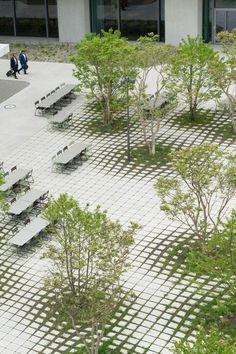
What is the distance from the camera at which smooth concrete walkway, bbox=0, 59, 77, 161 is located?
32.3 metres

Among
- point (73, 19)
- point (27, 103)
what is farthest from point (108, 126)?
point (73, 19)

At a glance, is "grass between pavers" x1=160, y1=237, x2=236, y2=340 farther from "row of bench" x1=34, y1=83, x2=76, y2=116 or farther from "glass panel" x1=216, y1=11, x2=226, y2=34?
"glass panel" x1=216, y1=11, x2=226, y2=34

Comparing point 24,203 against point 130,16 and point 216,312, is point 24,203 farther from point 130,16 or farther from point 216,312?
point 130,16

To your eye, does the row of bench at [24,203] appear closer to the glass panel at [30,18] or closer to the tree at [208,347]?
the tree at [208,347]

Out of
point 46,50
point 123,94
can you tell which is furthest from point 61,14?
point 123,94

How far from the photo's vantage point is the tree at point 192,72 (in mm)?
30750

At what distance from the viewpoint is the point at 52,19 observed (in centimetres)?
4406

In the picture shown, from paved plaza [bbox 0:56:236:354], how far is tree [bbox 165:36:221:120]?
4.75 feet

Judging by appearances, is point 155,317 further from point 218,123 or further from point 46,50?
point 46,50

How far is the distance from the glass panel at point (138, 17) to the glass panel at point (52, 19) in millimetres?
3690

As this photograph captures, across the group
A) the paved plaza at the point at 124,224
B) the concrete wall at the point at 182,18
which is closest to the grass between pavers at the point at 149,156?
the paved plaza at the point at 124,224

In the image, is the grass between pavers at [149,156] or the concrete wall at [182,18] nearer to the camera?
the grass between pavers at [149,156]

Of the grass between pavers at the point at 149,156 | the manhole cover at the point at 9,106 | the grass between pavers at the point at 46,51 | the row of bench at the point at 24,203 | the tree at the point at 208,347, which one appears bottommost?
the row of bench at the point at 24,203

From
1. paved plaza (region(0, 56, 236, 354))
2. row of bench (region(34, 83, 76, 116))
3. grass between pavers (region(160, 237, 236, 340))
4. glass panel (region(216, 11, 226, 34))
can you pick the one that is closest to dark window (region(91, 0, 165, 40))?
glass panel (region(216, 11, 226, 34))
